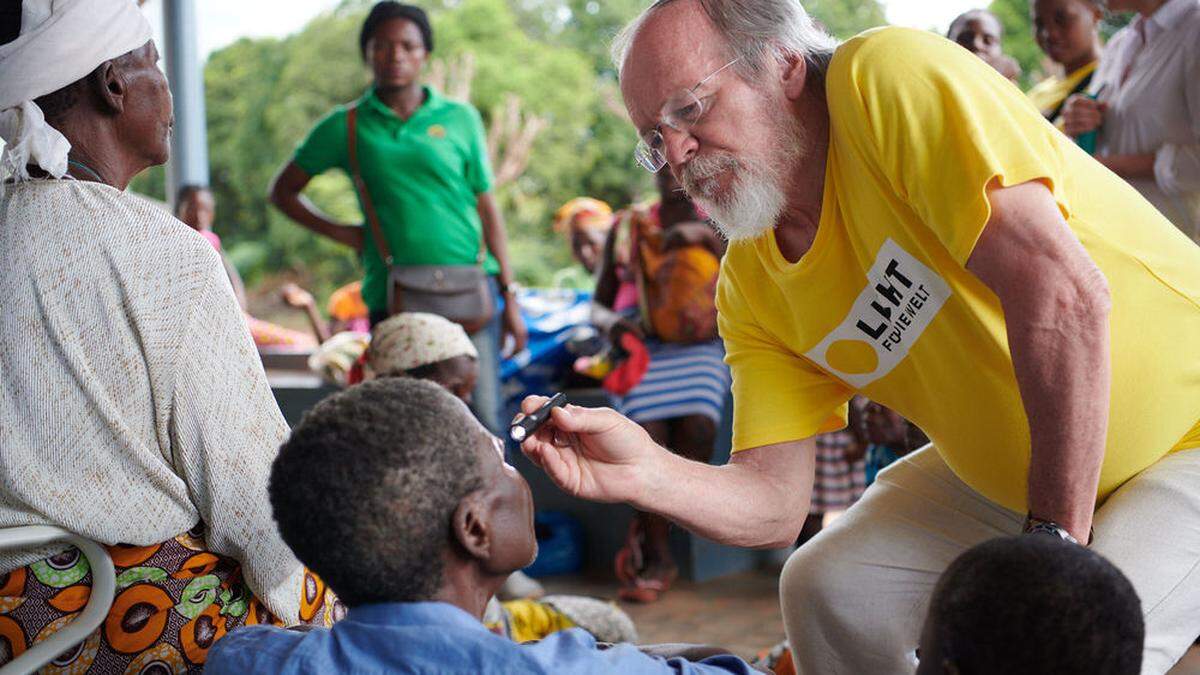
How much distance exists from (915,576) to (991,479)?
0.23m

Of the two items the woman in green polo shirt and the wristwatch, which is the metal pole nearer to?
the woman in green polo shirt

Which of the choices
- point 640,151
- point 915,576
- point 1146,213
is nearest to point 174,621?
point 640,151

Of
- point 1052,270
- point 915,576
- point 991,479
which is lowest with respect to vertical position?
point 915,576

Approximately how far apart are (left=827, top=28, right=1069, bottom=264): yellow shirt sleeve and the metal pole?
299 inches

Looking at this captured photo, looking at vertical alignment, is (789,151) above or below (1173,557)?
above

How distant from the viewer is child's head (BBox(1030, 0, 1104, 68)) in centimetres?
455

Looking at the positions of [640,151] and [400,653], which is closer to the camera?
[400,653]

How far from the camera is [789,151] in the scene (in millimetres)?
2215

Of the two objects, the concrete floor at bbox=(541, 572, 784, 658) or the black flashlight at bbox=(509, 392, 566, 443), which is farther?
the concrete floor at bbox=(541, 572, 784, 658)

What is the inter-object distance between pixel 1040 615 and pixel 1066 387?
491 millimetres

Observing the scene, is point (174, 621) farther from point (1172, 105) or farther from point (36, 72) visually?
point (1172, 105)

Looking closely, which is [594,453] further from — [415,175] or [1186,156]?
[415,175]

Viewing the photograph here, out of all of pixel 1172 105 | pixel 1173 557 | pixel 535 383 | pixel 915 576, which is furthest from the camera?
pixel 535 383

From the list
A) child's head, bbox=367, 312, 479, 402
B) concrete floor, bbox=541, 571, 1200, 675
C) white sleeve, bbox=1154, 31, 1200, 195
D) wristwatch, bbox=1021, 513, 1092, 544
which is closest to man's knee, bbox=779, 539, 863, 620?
wristwatch, bbox=1021, 513, 1092, 544
